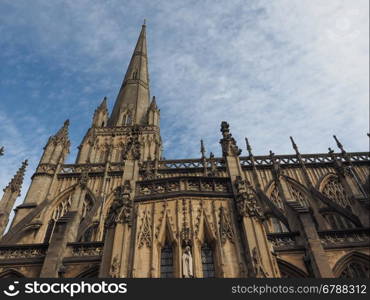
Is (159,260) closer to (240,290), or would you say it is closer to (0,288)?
(240,290)

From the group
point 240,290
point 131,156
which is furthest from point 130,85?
point 240,290

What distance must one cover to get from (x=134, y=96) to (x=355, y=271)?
28837mm

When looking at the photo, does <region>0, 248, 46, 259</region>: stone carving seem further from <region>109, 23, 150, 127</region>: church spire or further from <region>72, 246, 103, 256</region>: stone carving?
<region>109, 23, 150, 127</region>: church spire

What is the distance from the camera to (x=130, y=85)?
36.2m

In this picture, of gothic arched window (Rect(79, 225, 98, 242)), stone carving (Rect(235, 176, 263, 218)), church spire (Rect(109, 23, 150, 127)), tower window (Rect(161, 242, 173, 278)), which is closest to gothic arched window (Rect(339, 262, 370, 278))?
stone carving (Rect(235, 176, 263, 218))

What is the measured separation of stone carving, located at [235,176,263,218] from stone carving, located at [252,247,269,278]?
1232 mm

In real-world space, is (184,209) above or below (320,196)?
below

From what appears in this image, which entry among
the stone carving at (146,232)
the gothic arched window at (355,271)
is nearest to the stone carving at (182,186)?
the stone carving at (146,232)

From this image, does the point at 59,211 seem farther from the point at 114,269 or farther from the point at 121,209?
the point at 114,269

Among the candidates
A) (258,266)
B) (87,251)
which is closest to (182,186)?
(258,266)

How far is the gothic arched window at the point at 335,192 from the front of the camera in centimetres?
1631

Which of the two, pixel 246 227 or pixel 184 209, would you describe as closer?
pixel 246 227

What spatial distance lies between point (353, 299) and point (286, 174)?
11193 millimetres

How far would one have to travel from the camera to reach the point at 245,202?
28.3 feet
